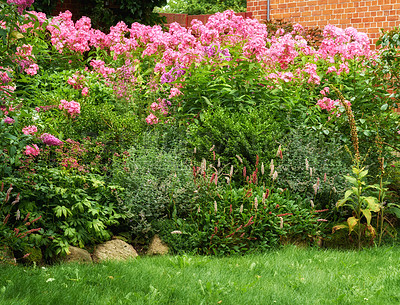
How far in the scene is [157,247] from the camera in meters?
4.51

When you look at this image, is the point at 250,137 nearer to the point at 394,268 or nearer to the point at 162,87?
the point at 162,87

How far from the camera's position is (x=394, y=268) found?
4.03m

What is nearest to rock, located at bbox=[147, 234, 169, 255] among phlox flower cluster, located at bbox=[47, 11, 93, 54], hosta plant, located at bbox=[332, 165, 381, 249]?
hosta plant, located at bbox=[332, 165, 381, 249]

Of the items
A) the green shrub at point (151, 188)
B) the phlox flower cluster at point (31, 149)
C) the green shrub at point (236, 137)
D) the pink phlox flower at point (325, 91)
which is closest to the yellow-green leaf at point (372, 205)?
the green shrub at point (236, 137)

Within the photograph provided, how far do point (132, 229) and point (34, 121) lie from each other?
1.48 metres

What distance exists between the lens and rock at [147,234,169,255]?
14.7 feet

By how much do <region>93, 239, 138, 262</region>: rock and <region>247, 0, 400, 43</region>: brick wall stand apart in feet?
26.6

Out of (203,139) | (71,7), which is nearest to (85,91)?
(203,139)

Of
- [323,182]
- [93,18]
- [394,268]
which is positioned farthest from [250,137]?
[93,18]

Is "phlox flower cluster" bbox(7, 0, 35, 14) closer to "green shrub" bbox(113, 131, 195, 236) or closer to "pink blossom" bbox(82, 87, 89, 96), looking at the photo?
"green shrub" bbox(113, 131, 195, 236)

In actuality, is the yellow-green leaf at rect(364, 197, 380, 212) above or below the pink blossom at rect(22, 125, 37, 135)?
below

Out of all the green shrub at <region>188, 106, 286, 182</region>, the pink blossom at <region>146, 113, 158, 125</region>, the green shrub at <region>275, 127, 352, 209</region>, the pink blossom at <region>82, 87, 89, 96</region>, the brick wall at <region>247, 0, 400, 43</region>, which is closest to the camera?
the green shrub at <region>275, 127, 352, 209</region>

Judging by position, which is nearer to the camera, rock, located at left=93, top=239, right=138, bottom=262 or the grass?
the grass

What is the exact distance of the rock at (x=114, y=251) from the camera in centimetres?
427
